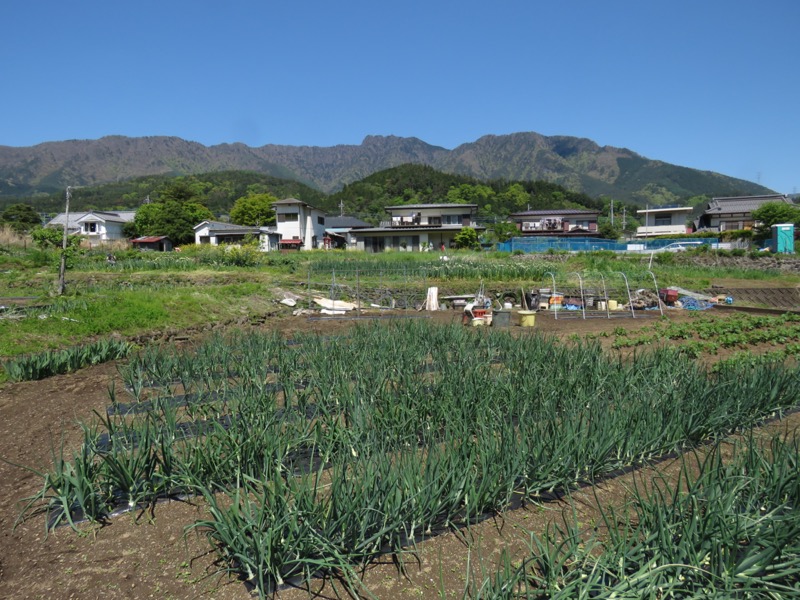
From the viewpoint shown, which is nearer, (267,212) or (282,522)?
(282,522)

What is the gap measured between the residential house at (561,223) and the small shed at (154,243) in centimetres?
3255

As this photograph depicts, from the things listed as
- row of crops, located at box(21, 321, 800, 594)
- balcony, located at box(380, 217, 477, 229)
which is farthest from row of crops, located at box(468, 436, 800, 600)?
balcony, located at box(380, 217, 477, 229)

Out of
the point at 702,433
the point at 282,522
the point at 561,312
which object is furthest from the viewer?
the point at 561,312

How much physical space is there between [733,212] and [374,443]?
5164 centimetres

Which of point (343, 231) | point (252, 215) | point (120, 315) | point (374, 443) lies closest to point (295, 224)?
point (343, 231)

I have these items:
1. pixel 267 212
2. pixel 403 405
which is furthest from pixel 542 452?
pixel 267 212

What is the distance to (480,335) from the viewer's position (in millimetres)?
7227

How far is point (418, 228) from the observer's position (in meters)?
42.7

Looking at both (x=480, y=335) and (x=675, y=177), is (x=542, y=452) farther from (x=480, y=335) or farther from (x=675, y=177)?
(x=675, y=177)

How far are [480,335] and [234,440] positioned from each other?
4.56 meters

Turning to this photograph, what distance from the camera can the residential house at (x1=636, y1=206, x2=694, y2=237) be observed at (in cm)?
5269

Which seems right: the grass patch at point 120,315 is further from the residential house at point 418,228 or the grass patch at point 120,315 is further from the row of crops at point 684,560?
the residential house at point 418,228

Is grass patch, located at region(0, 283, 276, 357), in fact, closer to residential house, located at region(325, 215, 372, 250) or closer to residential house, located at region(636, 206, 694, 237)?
residential house, located at region(325, 215, 372, 250)

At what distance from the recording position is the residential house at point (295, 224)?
43.5 metres
